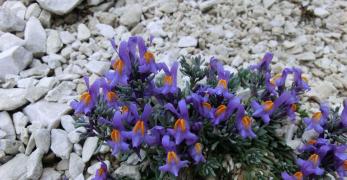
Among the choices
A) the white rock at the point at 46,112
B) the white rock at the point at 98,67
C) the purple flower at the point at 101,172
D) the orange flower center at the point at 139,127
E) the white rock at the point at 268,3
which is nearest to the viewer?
the orange flower center at the point at 139,127

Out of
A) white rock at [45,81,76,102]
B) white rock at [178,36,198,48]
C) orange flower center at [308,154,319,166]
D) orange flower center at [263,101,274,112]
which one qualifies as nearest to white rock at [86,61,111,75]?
white rock at [45,81,76,102]

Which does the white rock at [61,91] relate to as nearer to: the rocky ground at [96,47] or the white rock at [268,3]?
the rocky ground at [96,47]

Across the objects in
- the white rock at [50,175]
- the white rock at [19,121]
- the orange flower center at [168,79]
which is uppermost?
the orange flower center at [168,79]

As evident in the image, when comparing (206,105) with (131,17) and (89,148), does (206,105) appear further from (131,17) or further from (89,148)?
(131,17)

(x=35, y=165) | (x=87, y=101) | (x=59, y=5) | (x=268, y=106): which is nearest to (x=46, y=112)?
(x=35, y=165)

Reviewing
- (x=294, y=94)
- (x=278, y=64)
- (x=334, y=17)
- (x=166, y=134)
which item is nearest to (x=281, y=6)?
(x=334, y=17)

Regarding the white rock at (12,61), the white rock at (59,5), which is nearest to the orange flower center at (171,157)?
the white rock at (12,61)
